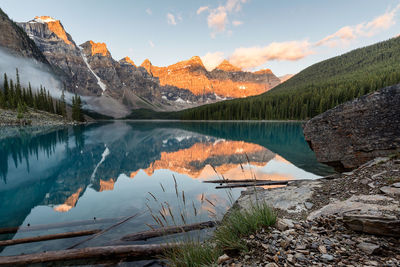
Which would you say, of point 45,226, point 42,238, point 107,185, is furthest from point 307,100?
point 42,238

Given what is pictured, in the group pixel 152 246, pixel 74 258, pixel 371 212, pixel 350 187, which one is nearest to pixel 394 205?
pixel 371 212

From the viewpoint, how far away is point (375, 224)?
3.18 m

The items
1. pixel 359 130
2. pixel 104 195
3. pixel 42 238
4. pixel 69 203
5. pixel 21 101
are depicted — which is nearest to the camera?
pixel 42 238

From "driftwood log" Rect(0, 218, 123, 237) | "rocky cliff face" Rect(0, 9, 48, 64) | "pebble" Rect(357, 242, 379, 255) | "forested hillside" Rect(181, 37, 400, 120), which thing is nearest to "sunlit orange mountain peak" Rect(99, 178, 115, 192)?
"driftwood log" Rect(0, 218, 123, 237)

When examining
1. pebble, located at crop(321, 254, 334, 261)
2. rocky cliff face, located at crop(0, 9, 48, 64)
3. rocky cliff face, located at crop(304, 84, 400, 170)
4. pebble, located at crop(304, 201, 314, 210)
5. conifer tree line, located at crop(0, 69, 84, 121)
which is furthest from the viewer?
rocky cliff face, located at crop(0, 9, 48, 64)

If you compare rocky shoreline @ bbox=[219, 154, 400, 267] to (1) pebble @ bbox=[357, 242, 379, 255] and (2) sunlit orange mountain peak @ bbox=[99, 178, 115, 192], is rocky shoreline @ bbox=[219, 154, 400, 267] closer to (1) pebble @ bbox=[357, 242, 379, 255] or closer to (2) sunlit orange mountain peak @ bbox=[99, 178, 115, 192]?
(1) pebble @ bbox=[357, 242, 379, 255]

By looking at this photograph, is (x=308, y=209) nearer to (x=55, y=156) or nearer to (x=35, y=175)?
(x=35, y=175)

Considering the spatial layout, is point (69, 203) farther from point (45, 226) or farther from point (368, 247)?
point (368, 247)

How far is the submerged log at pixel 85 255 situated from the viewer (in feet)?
16.2

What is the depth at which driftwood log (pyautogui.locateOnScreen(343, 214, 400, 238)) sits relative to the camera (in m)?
3.03

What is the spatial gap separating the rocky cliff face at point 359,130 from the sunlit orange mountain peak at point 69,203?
15.5 meters

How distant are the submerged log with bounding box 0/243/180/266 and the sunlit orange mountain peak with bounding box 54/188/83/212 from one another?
5.99m

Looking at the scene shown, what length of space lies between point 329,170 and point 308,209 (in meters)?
13.1

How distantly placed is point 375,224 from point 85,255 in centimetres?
665
